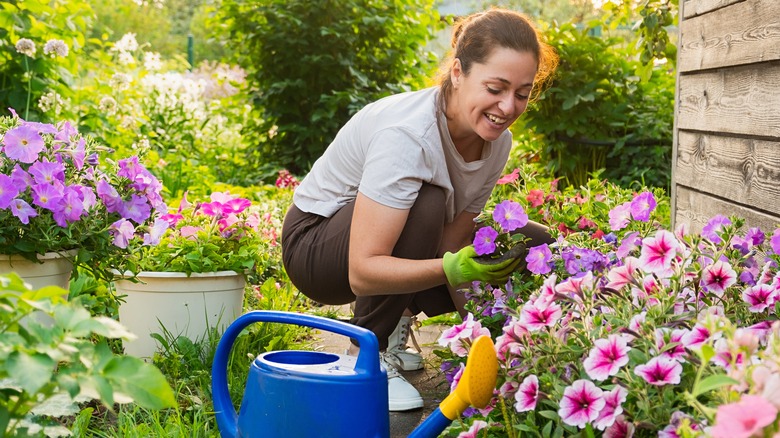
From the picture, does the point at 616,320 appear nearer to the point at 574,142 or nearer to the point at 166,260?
the point at 166,260

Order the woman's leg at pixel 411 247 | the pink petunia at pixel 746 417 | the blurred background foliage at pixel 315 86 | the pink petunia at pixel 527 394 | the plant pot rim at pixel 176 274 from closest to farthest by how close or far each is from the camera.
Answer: the pink petunia at pixel 746 417
the pink petunia at pixel 527 394
the woman's leg at pixel 411 247
the plant pot rim at pixel 176 274
the blurred background foliage at pixel 315 86

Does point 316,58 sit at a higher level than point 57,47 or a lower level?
lower

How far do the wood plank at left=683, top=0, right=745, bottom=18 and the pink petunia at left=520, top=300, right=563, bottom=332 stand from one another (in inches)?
55.3

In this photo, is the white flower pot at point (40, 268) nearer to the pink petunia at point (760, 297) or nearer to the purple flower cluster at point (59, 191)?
the purple flower cluster at point (59, 191)

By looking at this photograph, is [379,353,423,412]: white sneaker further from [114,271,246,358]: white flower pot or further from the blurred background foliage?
the blurred background foliage

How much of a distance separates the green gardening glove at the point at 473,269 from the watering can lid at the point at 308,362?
42 centimetres

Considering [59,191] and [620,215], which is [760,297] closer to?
[620,215]

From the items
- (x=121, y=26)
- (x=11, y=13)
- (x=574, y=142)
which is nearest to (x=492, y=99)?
(x=574, y=142)

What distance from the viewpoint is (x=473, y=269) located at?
1.82 m

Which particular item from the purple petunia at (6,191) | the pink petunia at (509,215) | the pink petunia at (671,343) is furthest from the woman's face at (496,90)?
the purple petunia at (6,191)

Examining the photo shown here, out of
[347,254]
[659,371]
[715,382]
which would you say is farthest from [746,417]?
[347,254]

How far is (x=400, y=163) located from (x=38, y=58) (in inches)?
106

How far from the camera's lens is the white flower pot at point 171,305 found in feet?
7.60

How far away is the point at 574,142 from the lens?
443cm
